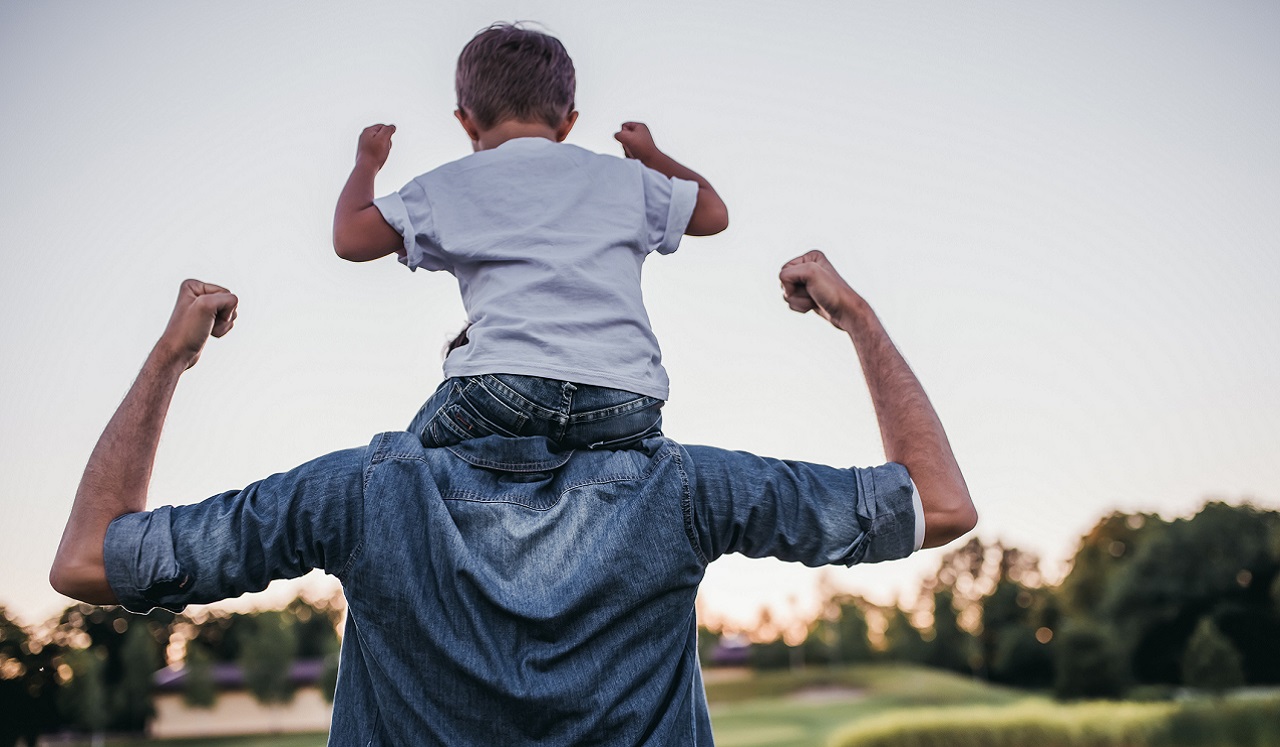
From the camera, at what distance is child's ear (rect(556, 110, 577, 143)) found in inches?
74.8

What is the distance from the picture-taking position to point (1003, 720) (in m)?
28.5

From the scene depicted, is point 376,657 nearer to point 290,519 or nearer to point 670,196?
point 290,519

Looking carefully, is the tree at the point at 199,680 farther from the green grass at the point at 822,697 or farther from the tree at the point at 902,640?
the tree at the point at 902,640

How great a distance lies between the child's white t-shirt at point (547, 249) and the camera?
159 cm

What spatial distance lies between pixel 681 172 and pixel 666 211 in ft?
0.55

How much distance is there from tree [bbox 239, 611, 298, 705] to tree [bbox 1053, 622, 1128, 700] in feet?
70.5

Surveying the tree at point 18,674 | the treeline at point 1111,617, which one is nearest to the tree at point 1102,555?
the treeline at point 1111,617

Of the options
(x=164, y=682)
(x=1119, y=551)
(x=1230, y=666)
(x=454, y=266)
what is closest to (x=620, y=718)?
(x=454, y=266)

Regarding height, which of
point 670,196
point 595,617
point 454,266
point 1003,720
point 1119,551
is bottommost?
point 1003,720

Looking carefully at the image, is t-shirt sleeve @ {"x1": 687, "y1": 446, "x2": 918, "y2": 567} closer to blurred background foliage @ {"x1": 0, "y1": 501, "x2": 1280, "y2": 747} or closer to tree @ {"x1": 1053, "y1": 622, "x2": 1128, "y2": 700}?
blurred background foliage @ {"x1": 0, "y1": 501, "x2": 1280, "y2": 747}

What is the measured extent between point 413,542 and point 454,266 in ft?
1.55

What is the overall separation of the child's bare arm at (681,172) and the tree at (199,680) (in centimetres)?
2719

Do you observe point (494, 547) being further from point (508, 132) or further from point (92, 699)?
point (92, 699)

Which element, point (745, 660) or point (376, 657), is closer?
point (376, 657)
